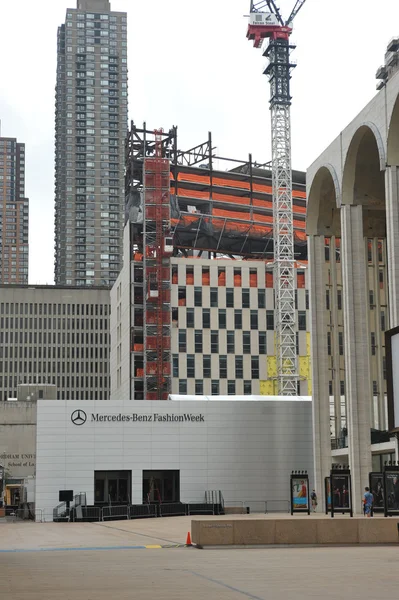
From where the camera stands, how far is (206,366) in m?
129

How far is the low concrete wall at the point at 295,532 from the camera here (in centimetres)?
3247

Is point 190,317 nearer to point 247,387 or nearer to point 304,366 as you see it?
point 247,387

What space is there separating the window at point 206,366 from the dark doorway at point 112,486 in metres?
56.7

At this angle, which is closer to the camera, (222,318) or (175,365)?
(175,365)

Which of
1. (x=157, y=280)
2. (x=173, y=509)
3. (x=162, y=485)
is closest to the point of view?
(x=173, y=509)

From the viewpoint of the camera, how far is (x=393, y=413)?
42.8 m

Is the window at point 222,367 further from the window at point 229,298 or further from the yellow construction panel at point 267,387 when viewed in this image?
the window at point 229,298

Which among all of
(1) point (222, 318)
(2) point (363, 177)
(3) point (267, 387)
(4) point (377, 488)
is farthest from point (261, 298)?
(4) point (377, 488)

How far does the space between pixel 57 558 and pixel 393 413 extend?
758 inches

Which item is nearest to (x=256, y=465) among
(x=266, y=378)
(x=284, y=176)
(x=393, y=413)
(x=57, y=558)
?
(x=393, y=413)

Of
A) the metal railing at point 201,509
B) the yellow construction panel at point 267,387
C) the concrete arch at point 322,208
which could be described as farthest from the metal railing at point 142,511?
the yellow construction panel at point 267,387

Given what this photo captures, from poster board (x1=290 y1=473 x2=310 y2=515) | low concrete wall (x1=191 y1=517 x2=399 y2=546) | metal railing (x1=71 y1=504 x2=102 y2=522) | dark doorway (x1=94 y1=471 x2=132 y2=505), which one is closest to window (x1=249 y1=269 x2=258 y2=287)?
dark doorway (x1=94 y1=471 x2=132 y2=505)

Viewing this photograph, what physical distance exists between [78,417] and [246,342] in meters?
60.1

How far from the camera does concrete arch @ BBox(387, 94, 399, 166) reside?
58031mm
